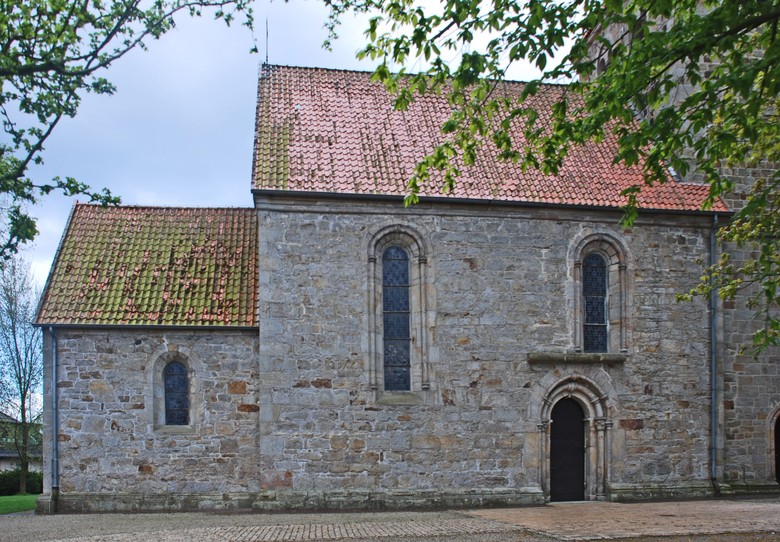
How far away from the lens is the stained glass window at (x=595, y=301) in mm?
16234

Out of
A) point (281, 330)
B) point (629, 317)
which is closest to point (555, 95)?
point (629, 317)

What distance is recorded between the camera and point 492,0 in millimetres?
8695

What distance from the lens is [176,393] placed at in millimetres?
15227

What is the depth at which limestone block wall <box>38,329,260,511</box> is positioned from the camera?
14.7 metres

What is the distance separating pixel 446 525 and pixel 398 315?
514 cm

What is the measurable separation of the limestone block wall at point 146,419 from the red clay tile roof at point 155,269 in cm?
42

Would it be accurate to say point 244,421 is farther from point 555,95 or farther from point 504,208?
point 555,95

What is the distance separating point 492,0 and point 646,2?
1.85 metres

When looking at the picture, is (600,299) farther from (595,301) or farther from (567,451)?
(567,451)

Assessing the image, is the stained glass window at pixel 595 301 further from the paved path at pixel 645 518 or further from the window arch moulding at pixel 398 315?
the window arch moulding at pixel 398 315

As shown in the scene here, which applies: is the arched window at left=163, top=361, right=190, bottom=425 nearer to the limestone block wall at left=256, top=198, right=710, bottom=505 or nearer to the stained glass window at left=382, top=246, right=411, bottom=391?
the limestone block wall at left=256, top=198, right=710, bottom=505

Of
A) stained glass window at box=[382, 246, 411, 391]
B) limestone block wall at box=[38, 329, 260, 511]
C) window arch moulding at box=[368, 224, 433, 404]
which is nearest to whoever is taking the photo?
limestone block wall at box=[38, 329, 260, 511]

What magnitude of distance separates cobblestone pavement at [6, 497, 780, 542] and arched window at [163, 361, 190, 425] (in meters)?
2.00

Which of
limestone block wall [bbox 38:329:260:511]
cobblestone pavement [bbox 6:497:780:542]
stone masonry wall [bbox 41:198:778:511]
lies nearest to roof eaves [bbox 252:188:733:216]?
stone masonry wall [bbox 41:198:778:511]
